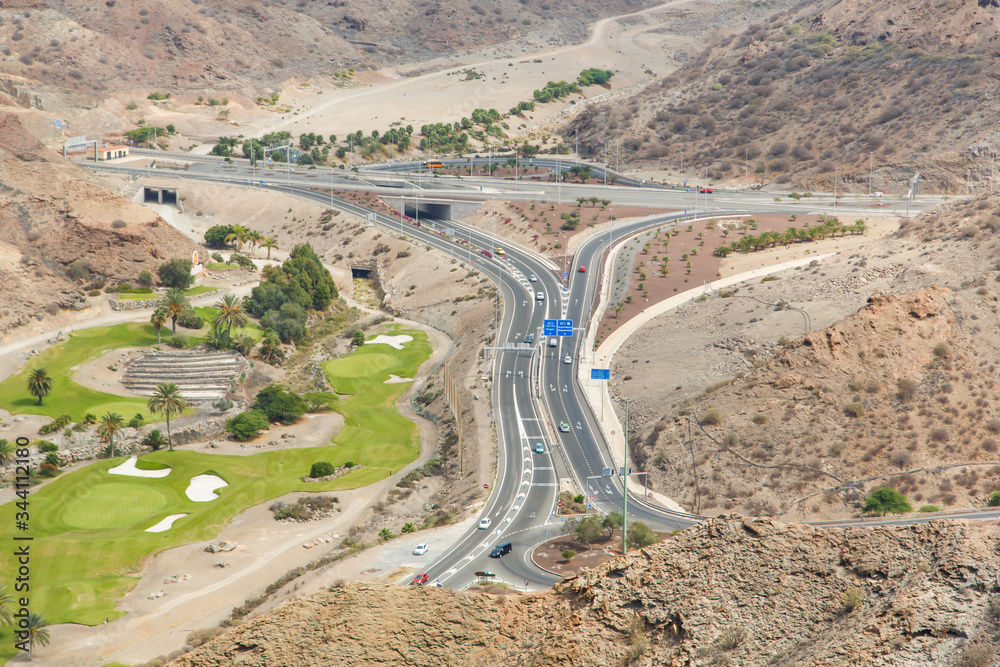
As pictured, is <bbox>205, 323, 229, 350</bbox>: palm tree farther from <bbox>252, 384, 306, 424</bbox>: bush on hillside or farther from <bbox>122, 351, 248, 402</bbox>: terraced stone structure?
<bbox>252, 384, 306, 424</bbox>: bush on hillside

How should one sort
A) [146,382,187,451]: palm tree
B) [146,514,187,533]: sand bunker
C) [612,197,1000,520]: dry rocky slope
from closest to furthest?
[612,197,1000,520]: dry rocky slope < [146,514,187,533]: sand bunker < [146,382,187,451]: palm tree

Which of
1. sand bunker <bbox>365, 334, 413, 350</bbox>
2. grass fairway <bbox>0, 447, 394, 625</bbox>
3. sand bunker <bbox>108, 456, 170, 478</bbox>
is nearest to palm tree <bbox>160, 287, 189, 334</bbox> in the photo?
sand bunker <bbox>365, 334, 413, 350</bbox>

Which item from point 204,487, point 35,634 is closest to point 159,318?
point 204,487

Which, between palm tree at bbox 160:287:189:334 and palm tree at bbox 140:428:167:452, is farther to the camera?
palm tree at bbox 160:287:189:334

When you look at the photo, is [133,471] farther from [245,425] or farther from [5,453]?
[245,425]

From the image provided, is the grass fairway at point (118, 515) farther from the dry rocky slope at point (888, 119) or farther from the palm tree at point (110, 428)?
the dry rocky slope at point (888, 119)

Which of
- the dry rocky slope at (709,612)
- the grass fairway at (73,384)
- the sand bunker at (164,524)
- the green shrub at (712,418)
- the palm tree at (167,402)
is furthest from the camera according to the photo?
the grass fairway at (73,384)

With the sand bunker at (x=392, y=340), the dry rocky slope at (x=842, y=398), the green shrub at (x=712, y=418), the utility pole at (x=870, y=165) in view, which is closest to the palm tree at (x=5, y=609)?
the dry rocky slope at (x=842, y=398)

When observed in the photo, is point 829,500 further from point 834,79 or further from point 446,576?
point 834,79
